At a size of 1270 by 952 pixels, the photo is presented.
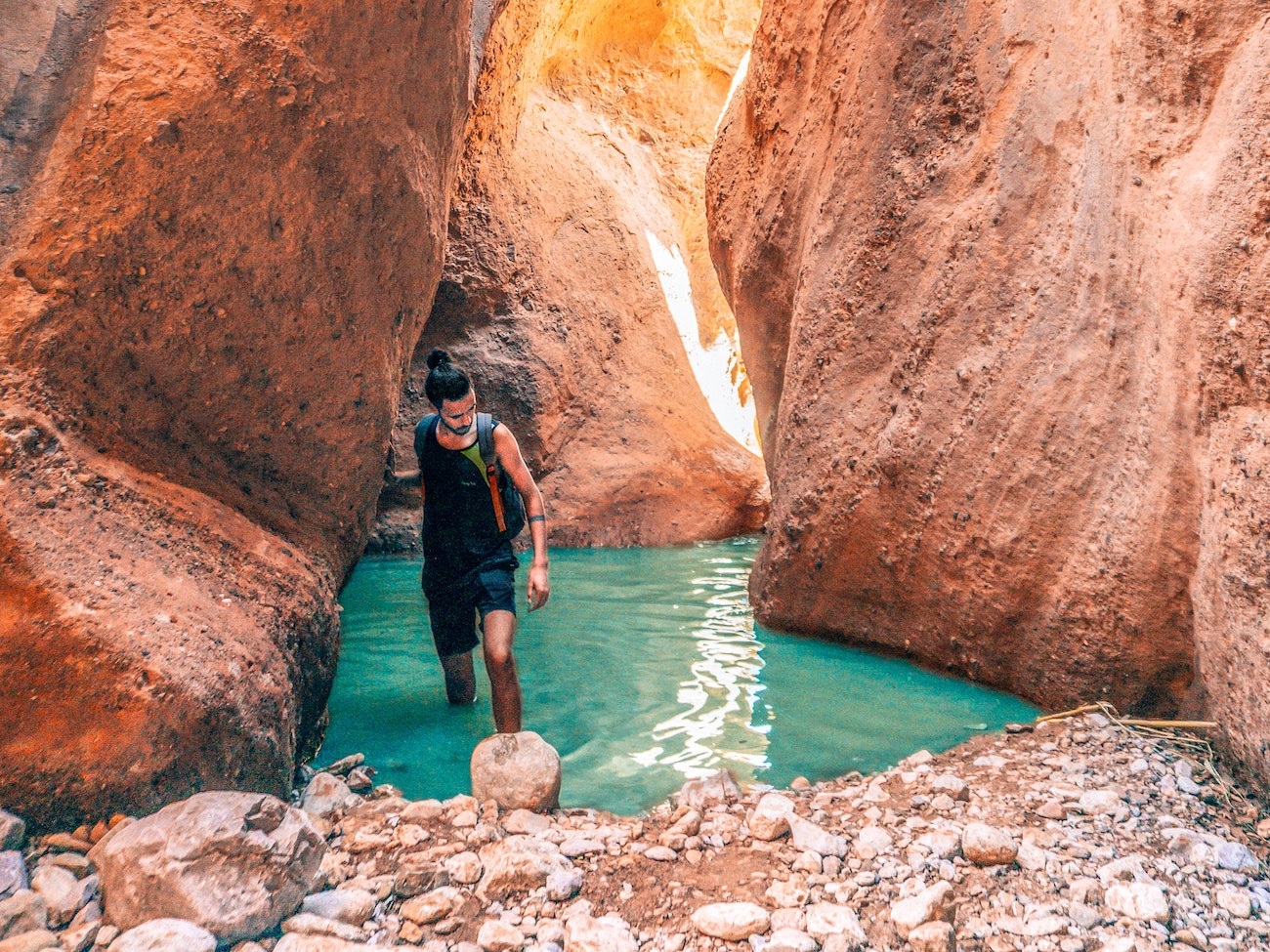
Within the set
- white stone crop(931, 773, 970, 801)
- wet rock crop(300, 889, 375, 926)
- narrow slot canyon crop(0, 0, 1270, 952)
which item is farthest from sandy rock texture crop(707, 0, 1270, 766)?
wet rock crop(300, 889, 375, 926)

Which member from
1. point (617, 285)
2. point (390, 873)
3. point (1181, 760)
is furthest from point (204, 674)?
point (617, 285)

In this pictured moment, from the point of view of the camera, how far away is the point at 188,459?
3375 millimetres

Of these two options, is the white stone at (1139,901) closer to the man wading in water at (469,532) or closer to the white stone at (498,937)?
the white stone at (498,937)

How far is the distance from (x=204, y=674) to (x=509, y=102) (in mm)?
8956

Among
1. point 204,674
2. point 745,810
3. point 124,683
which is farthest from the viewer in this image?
point 745,810

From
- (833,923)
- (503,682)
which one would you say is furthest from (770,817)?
(503,682)

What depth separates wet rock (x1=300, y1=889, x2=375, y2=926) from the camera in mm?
2311

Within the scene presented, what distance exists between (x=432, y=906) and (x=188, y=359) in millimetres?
2059

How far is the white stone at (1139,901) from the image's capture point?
2.26 metres

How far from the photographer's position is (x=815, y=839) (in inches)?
107

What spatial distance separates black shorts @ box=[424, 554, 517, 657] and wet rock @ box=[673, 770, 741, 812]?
95cm

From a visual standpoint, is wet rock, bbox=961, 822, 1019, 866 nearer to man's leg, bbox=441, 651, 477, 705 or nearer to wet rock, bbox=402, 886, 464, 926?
wet rock, bbox=402, 886, 464, 926

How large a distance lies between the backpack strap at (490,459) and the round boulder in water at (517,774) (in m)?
0.95

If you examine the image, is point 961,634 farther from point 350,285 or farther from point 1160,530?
point 350,285
